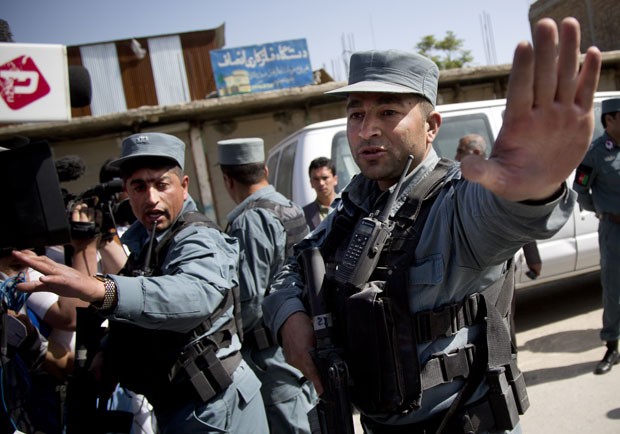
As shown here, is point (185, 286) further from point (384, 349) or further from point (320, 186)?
point (320, 186)

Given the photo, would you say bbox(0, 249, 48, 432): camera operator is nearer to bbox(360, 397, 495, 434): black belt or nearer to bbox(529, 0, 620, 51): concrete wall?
bbox(360, 397, 495, 434): black belt

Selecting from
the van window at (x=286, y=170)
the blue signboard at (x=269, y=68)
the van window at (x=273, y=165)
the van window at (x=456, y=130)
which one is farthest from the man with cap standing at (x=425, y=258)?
the blue signboard at (x=269, y=68)

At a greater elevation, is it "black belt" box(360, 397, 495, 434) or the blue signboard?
the blue signboard

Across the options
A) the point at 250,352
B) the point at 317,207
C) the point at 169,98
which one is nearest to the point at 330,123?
the point at 317,207

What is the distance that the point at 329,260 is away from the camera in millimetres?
1850

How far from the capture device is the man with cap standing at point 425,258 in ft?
3.61

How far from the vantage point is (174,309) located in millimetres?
1893

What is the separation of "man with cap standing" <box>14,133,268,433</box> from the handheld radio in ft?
2.23

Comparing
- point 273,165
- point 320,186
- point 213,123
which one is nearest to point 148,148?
point 320,186

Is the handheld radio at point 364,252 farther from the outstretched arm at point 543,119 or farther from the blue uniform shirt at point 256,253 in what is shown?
the blue uniform shirt at point 256,253

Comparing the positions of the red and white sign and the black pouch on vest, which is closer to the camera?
the black pouch on vest

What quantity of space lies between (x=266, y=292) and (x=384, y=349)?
1578mm

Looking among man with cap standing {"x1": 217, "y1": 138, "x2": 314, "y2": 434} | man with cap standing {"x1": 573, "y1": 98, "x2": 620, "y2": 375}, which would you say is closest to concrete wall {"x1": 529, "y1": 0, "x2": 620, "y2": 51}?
man with cap standing {"x1": 573, "y1": 98, "x2": 620, "y2": 375}

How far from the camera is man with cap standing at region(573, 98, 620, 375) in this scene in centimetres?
412
